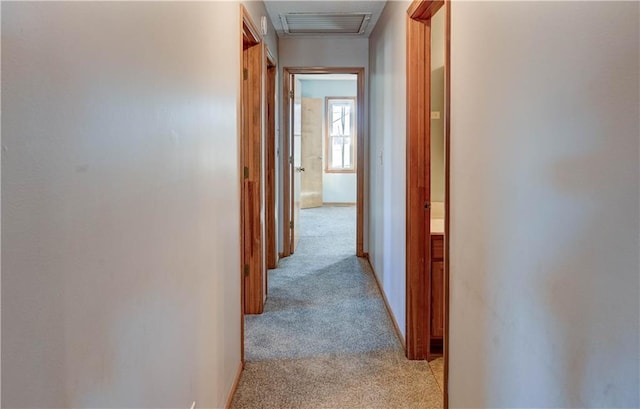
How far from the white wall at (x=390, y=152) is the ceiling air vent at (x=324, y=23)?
0.19 meters

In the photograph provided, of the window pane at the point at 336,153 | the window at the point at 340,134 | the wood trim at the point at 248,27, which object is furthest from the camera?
the window pane at the point at 336,153

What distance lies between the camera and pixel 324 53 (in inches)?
202

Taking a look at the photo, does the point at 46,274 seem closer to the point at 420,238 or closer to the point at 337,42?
the point at 420,238

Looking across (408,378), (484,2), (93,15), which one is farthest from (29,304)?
(408,378)

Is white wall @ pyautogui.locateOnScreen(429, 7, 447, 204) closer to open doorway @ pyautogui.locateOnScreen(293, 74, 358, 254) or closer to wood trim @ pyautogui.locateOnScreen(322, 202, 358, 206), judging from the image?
open doorway @ pyautogui.locateOnScreen(293, 74, 358, 254)

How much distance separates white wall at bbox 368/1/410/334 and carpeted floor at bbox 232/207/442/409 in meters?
0.23

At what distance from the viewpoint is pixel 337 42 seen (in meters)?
5.12

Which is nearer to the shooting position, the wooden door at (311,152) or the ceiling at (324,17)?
the ceiling at (324,17)

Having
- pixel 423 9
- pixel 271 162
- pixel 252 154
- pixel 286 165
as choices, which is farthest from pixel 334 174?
pixel 423 9

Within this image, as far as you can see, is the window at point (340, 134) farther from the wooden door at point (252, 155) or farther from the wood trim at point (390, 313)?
the wooden door at point (252, 155)

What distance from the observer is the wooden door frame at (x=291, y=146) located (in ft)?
16.9

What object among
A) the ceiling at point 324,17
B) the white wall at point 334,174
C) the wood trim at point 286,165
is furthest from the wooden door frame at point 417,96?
the white wall at point 334,174

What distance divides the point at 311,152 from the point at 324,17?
5.23 m

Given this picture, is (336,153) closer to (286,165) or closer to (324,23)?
(286,165)
